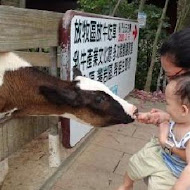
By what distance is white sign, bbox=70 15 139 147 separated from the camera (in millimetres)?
3515

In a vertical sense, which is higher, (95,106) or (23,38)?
(23,38)

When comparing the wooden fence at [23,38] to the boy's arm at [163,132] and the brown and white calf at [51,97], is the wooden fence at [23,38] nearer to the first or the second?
the brown and white calf at [51,97]

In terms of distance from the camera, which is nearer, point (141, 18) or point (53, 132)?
point (53, 132)

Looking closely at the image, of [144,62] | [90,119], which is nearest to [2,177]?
[90,119]

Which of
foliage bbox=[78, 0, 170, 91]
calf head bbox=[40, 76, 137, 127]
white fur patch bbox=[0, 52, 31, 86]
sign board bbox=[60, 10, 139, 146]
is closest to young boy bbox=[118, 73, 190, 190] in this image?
calf head bbox=[40, 76, 137, 127]

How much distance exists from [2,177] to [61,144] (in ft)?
3.31

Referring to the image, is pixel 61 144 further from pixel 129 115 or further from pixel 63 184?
pixel 129 115

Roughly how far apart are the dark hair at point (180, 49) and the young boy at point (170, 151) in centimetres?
13

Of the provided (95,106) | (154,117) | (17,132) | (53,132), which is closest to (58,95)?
(95,106)

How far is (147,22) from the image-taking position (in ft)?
30.7

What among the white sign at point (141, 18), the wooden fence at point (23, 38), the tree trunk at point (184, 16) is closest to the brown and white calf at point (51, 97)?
the wooden fence at point (23, 38)

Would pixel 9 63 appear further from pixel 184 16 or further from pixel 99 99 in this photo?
pixel 184 16

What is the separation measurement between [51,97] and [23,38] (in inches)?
17.0

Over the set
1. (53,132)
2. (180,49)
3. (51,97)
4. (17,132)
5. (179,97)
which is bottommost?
(53,132)
